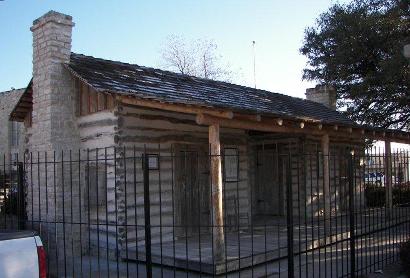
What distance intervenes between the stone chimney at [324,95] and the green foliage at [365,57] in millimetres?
563

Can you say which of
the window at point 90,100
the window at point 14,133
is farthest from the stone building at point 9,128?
the window at point 90,100

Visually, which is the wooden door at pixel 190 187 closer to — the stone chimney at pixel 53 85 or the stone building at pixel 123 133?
the stone building at pixel 123 133

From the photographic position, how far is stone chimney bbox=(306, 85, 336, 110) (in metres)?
20.1

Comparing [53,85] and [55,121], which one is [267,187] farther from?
[53,85]

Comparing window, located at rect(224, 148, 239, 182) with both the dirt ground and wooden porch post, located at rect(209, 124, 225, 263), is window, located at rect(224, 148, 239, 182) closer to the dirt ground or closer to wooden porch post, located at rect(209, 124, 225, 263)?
wooden porch post, located at rect(209, 124, 225, 263)

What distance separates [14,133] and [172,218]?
21.3m

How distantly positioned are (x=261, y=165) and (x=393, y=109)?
8.00m

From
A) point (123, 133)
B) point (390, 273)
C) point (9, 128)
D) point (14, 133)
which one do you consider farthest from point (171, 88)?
point (9, 128)

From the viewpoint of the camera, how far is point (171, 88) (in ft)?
36.5

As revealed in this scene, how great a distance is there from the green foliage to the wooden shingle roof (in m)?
4.25

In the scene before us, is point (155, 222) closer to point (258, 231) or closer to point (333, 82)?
point (258, 231)

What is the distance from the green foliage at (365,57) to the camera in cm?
1814

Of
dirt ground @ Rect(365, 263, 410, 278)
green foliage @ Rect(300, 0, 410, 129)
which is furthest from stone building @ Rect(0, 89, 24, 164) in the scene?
dirt ground @ Rect(365, 263, 410, 278)

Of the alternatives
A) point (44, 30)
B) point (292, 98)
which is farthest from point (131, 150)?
point (292, 98)
